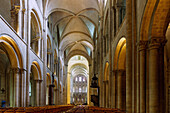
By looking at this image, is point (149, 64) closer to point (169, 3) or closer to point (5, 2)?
point (169, 3)

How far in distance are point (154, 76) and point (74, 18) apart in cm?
2479

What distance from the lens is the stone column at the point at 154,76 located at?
27.6ft

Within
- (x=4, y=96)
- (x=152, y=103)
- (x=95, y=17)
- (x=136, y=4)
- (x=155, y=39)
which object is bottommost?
(x=4, y=96)

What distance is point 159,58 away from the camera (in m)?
8.85

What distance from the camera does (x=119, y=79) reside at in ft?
52.0

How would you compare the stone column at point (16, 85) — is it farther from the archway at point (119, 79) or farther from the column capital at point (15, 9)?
the archway at point (119, 79)

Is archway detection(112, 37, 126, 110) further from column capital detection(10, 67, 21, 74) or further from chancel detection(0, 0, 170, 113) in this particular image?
column capital detection(10, 67, 21, 74)

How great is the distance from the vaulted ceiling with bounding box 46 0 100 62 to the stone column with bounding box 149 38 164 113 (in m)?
17.3

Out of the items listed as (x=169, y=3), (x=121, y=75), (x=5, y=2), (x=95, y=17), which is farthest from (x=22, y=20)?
(x=95, y=17)

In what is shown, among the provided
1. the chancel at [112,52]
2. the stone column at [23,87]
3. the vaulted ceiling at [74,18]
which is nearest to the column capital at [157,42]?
the chancel at [112,52]

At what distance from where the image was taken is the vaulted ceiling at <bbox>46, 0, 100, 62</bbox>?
26517 mm

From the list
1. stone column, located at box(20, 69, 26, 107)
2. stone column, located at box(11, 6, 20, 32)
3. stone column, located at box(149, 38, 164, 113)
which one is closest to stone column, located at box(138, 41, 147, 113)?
stone column, located at box(149, 38, 164, 113)

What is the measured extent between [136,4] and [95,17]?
19724 millimetres

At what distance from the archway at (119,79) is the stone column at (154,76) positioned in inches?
240
